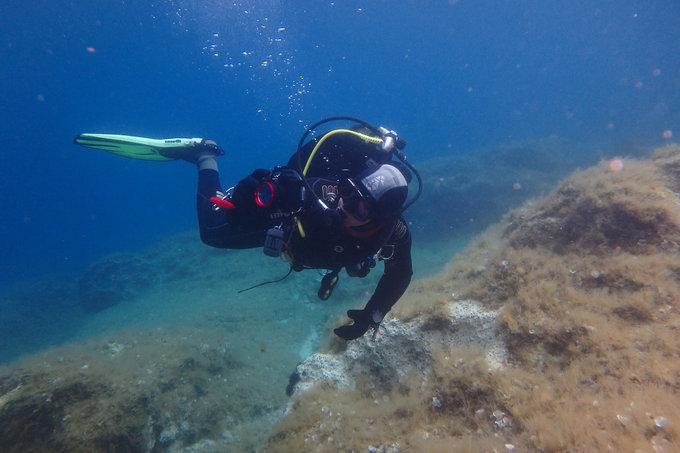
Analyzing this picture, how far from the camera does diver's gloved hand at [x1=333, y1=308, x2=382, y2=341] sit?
3.47 metres

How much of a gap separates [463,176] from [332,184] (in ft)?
60.0

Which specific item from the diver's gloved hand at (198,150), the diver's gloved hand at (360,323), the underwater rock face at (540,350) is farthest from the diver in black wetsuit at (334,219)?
the diver's gloved hand at (198,150)

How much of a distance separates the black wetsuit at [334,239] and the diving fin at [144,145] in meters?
4.25

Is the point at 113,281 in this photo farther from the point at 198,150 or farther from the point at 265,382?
the point at 198,150

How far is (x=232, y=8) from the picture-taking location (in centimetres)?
4047

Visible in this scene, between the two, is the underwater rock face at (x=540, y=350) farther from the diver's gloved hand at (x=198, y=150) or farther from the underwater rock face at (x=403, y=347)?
the diver's gloved hand at (x=198, y=150)

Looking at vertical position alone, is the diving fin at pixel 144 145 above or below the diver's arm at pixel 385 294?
above

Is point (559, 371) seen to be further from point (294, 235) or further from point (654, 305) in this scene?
point (294, 235)

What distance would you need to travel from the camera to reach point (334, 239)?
3072 millimetres

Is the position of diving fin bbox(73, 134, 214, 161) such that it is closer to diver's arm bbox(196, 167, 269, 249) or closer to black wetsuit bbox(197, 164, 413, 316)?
diver's arm bbox(196, 167, 269, 249)

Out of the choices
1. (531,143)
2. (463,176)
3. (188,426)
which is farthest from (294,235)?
(531,143)

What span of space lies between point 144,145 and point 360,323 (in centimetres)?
646

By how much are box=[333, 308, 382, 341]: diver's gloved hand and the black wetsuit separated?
2.6 inches

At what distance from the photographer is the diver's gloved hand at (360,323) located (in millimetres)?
3472
